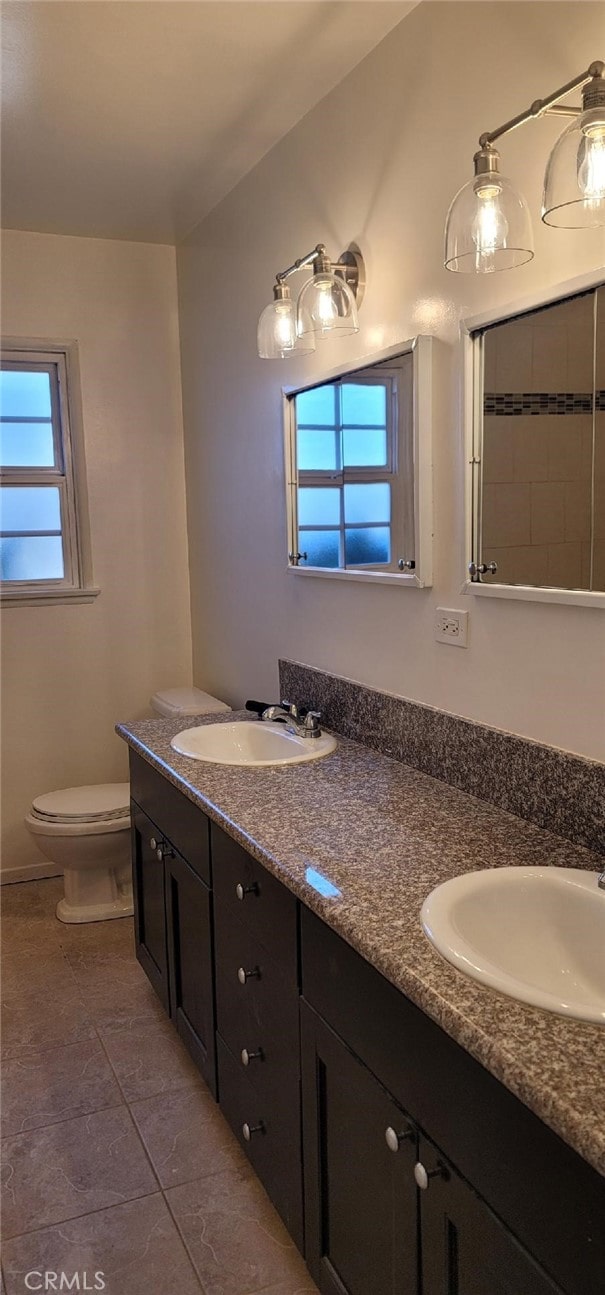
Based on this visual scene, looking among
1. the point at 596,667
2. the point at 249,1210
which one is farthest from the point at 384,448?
the point at 249,1210

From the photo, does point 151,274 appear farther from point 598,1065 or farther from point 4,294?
point 598,1065

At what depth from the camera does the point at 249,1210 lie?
181cm

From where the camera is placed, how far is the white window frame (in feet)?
11.0

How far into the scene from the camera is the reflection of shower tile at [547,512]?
4.97ft

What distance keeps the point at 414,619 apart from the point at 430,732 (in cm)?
26

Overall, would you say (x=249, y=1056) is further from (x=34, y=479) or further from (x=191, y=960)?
(x=34, y=479)

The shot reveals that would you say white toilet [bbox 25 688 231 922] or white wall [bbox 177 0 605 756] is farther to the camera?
white toilet [bbox 25 688 231 922]

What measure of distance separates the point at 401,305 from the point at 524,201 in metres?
0.57

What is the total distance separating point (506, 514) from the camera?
1.66 meters

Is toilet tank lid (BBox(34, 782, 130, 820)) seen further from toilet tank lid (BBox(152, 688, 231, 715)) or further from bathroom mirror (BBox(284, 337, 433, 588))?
bathroom mirror (BBox(284, 337, 433, 588))

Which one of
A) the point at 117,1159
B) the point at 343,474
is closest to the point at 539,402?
the point at 343,474

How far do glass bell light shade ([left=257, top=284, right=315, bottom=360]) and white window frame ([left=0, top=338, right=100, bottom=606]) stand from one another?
1.48 m

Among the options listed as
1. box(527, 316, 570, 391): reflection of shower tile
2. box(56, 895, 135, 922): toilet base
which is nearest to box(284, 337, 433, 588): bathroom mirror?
box(527, 316, 570, 391): reflection of shower tile

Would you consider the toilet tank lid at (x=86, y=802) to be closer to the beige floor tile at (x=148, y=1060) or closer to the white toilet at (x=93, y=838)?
the white toilet at (x=93, y=838)
